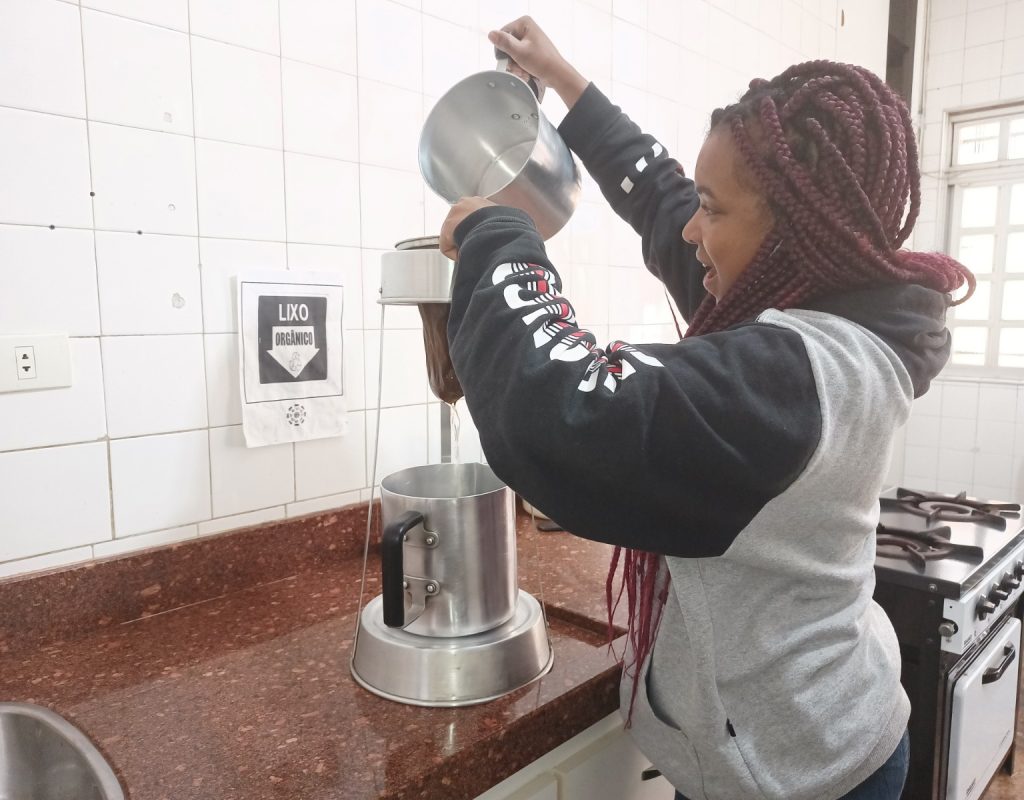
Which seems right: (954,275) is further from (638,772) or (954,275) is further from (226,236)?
(226,236)

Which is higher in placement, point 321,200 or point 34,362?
point 321,200

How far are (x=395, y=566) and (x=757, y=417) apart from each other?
0.40m

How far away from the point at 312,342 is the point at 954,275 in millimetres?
876

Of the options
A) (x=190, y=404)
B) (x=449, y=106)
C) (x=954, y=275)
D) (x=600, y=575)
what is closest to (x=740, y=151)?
(x=954, y=275)

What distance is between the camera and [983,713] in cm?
141

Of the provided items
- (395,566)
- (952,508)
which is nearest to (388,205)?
(395,566)

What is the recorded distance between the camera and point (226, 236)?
1.04 metres

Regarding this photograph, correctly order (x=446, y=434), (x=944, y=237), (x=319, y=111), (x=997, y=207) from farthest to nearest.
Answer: (x=944, y=237)
(x=997, y=207)
(x=319, y=111)
(x=446, y=434)

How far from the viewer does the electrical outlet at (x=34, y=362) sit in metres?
0.86

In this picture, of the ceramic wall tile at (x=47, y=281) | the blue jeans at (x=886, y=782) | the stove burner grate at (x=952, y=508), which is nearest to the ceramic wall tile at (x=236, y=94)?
the ceramic wall tile at (x=47, y=281)

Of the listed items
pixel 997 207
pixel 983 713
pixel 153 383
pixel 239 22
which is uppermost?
pixel 997 207

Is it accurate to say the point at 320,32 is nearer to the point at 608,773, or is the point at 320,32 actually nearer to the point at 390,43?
the point at 390,43

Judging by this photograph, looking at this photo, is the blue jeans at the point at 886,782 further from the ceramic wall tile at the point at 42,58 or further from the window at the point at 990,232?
the window at the point at 990,232

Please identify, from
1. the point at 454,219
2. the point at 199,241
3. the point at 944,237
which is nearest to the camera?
the point at 454,219
